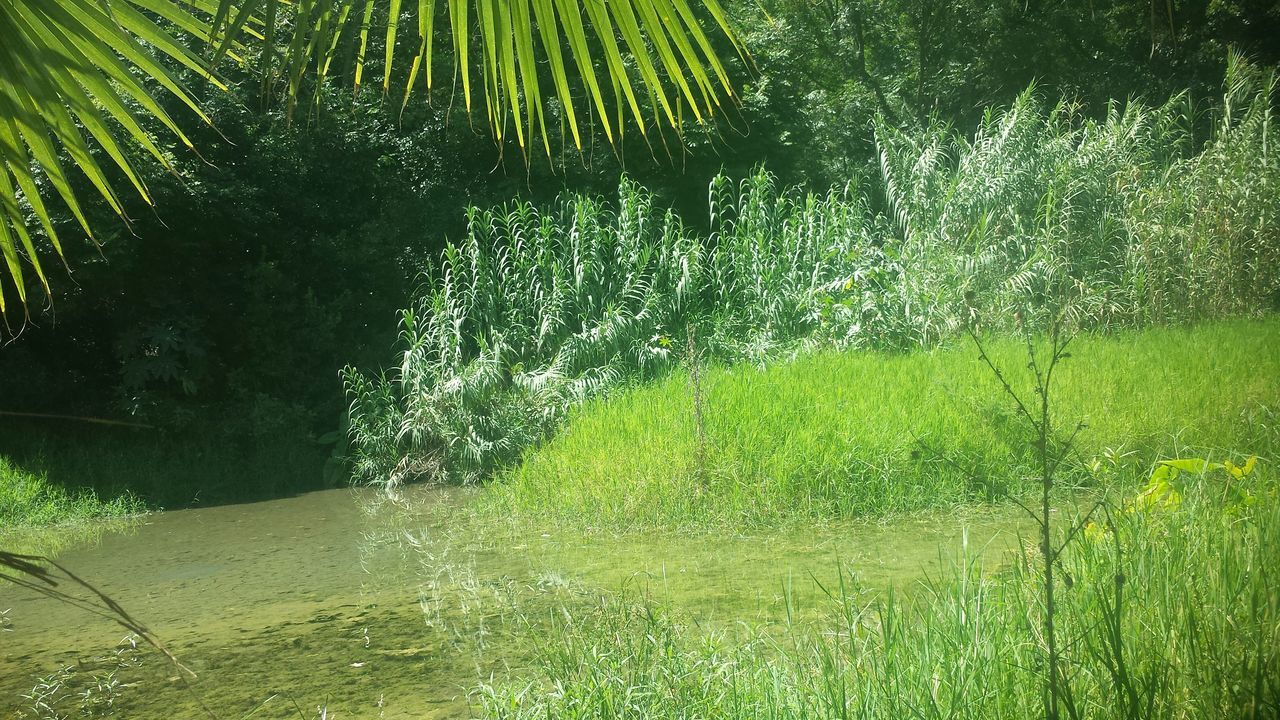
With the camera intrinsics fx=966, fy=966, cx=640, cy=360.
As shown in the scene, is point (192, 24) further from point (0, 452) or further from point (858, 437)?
point (0, 452)

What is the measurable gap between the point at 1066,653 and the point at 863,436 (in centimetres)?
374

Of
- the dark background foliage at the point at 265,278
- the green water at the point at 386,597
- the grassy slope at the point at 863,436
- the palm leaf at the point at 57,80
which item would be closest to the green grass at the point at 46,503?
the dark background foliage at the point at 265,278

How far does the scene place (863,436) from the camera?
18.5ft

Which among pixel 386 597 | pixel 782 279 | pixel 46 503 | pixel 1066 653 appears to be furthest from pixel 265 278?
pixel 1066 653

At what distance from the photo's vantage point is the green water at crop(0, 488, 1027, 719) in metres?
3.41

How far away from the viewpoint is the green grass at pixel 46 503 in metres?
7.50

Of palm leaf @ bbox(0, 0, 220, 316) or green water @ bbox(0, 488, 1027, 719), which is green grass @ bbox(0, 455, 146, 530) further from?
palm leaf @ bbox(0, 0, 220, 316)

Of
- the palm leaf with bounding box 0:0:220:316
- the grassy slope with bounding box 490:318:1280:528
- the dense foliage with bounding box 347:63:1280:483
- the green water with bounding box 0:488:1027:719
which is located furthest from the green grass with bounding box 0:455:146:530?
the palm leaf with bounding box 0:0:220:316

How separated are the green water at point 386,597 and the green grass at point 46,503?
47.1 inches

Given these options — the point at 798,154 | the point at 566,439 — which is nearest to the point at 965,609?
the point at 566,439

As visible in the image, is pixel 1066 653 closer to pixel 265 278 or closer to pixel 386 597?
pixel 386 597

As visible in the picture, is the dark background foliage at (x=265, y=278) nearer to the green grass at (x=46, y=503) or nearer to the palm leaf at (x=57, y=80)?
the green grass at (x=46, y=503)

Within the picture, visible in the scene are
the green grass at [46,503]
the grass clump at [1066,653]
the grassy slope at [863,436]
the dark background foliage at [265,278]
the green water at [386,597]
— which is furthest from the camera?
the dark background foliage at [265,278]

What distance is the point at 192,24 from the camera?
1169 millimetres
